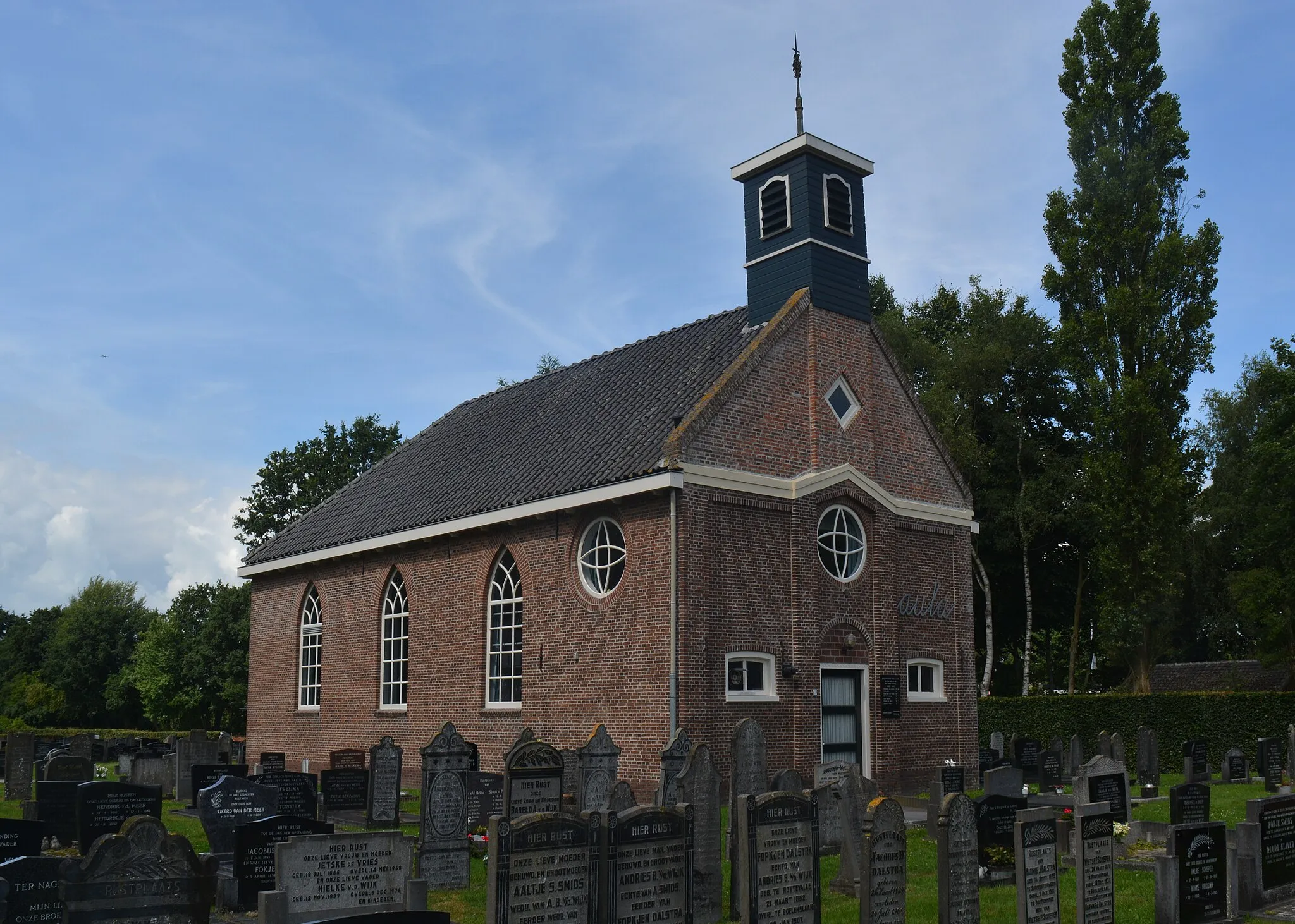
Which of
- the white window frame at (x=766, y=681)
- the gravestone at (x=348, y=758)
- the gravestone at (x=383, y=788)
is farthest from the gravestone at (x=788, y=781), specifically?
the gravestone at (x=348, y=758)

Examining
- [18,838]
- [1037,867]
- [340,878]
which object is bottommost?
[1037,867]

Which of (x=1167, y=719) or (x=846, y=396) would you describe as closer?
(x=846, y=396)

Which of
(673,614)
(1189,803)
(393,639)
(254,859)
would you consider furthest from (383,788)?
(1189,803)

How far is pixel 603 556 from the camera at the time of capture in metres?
20.8

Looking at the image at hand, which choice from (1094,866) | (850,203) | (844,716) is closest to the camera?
(1094,866)

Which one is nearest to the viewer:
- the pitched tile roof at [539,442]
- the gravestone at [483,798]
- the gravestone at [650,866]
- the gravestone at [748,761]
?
the gravestone at [650,866]

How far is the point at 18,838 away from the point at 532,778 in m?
5.26

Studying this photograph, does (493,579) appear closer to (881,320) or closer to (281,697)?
(281,697)

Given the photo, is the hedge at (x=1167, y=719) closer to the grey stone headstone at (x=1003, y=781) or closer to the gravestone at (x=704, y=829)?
the grey stone headstone at (x=1003, y=781)

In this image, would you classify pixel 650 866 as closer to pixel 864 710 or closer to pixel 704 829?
pixel 704 829

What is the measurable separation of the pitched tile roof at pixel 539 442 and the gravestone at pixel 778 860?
10.3m

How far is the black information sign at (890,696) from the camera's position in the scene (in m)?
21.5

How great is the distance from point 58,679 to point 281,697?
1688 inches

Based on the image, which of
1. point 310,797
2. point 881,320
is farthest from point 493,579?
point 881,320
